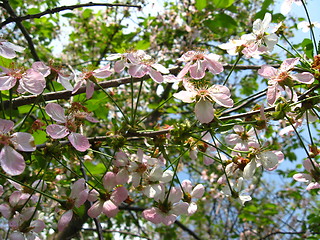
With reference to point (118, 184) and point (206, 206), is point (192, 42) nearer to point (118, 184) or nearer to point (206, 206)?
Result: point (118, 184)

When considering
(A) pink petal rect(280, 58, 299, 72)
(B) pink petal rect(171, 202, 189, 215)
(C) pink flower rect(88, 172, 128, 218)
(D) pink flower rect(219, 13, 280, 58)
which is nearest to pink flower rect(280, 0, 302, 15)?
(D) pink flower rect(219, 13, 280, 58)

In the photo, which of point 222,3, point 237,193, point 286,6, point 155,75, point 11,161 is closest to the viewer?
point 11,161

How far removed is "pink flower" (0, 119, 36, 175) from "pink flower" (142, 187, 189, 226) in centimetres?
52

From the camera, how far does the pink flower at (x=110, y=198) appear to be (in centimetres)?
126

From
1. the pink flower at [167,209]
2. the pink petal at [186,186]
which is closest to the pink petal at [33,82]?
the pink flower at [167,209]

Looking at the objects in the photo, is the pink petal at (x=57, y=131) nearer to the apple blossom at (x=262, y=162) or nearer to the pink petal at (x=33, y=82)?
the pink petal at (x=33, y=82)

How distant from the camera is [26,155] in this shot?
1.16m

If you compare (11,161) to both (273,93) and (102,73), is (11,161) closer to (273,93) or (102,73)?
(102,73)

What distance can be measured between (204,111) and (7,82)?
71cm

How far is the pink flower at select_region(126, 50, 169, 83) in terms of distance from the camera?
134 cm

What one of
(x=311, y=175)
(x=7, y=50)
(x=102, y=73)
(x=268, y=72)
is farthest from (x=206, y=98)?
(x=7, y=50)

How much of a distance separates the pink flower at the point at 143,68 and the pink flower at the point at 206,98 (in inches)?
6.6

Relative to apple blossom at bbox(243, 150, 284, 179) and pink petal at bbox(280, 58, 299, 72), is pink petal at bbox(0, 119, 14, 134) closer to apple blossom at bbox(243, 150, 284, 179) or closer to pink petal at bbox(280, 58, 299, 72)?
apple blossom at bbox(243, 150, 284, 179)

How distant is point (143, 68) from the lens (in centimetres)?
136
